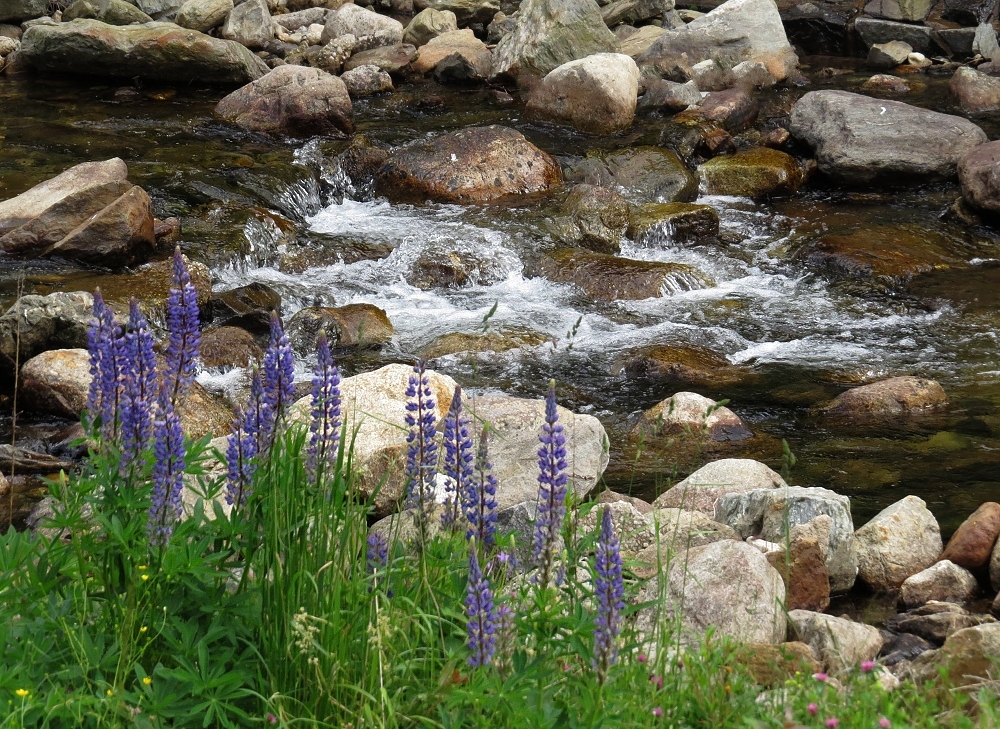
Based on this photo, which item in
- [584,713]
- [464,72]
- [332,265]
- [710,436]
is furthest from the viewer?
[464,72]

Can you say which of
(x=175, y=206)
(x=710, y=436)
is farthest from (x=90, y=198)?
(x=710, y=436)

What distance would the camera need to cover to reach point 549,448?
258 centimetres

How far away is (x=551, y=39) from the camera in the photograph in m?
15.8

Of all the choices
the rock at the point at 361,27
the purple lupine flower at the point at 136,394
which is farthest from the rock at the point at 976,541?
the rock at the point at 361,27

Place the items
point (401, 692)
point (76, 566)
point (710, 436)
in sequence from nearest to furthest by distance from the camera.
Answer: point (401, 692)
point (76, 566)
point (710, 436)

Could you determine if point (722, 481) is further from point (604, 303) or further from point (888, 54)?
point (888, 54)

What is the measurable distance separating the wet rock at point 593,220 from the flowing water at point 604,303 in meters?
0.21

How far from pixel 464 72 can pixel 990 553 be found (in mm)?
12729

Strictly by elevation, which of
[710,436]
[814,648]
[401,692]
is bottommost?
[710,436]

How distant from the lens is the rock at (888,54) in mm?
18312

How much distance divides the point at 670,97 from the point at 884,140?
11.4 ft

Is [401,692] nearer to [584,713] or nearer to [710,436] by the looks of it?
[584,713]

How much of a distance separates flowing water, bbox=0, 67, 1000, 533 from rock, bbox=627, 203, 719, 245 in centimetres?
9

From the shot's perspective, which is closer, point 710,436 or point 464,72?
point 710,436
